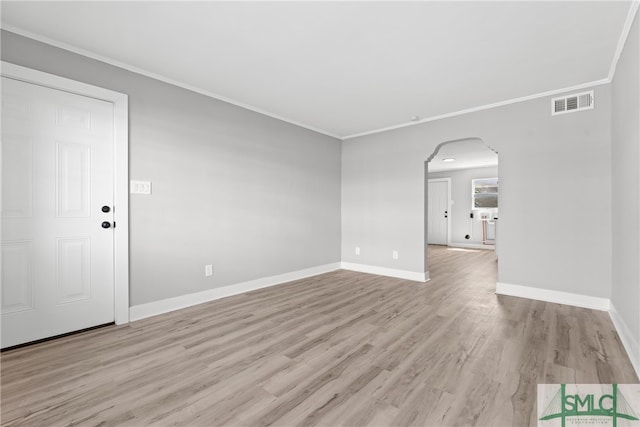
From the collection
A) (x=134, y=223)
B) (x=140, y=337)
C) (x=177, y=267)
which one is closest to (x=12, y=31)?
(x=134, y=223)

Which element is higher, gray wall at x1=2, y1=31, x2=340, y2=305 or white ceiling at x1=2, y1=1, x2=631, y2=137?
white ceiling at x1=2, y1=1, x2=631, y2=137

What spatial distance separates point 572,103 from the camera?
3.22 metres

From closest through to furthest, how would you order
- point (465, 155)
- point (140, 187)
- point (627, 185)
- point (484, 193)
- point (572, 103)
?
1. point (627, 185)
2. point (140, 187)
3. point (572, 103)
4. point (465, 155)
5. point (484, 193)

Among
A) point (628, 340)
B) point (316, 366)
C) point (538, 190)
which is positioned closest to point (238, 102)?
point (316, 366)

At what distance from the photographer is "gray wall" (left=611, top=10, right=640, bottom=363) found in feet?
6.45

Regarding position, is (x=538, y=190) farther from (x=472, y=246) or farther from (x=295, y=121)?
(x=472, y=246)

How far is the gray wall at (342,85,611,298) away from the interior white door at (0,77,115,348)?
12.8 ft

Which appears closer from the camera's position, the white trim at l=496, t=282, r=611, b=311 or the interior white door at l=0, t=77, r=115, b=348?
the interior white door at l=0, t=77, r=115, b=348

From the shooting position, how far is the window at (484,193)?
830 cm

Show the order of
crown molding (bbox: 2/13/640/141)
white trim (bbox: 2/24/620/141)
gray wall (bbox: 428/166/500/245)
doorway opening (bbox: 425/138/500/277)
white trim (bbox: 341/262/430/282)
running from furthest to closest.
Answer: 1. gray wall (bbox: 428/166/500/245)
2. doorway opening (bbox: 425/138/500/277)
3. white trim (bbox: 341/262/430/282)
4. white trim (bbox: 2/24/620/141)
5. crown molding (bbox: 2/13/640/141)

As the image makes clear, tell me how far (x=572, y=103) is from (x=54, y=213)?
5376 mm

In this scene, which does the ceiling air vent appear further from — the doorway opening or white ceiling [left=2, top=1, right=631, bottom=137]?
the doorway opening

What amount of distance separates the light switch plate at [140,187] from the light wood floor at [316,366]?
130 centimetres

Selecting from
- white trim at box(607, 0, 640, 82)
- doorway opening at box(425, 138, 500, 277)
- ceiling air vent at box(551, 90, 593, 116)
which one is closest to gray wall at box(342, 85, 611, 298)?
ceiling air vent at box(551, 90, 593, 116)
